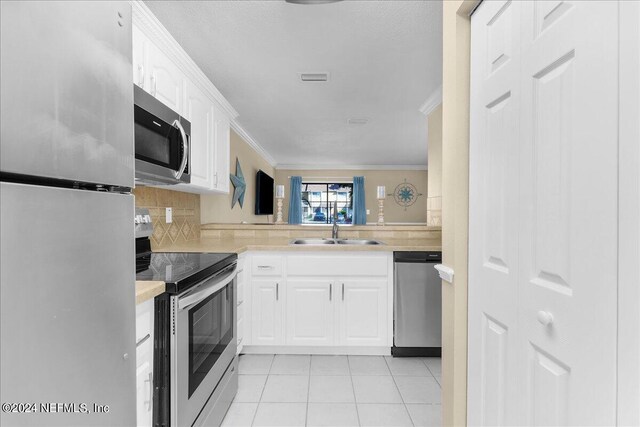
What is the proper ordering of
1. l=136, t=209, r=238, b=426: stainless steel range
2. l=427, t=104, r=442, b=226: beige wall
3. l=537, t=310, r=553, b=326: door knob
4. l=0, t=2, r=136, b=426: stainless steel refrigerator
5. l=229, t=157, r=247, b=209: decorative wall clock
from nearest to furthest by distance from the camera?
l=0, t=2, r=136, b=426: stainless steel refrigerator, l=537, t=310, r=553, b=326: door knob, l=136, t=209, r=238, b=426: stainless steel range, l=427, t=104, r=442, b=226: beige wall, l=229, t=157, r=247, b=209: decorative wall clock

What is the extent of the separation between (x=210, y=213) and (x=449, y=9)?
114 inches

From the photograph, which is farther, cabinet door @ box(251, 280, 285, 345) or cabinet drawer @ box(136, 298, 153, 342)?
cabinet door @ box(251, 280, 285, 345)

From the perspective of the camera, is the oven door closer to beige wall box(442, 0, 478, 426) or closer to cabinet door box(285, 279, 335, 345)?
cabinet door box(285, 279, 335, 345)

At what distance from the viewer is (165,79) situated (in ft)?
6.30

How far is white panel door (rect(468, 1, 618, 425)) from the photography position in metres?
0.67

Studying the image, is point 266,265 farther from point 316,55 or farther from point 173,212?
point 316,55

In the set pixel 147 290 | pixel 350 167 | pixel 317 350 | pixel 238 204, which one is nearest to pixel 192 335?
pixel 147 290

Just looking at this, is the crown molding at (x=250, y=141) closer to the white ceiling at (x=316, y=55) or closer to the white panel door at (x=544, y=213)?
the white ceiling at (x=316, y=55)

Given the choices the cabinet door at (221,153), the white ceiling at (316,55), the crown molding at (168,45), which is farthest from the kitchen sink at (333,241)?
the crown molding at (168,45)

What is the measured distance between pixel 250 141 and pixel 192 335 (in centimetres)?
399

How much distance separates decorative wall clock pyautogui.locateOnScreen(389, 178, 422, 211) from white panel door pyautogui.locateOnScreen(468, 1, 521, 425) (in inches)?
279

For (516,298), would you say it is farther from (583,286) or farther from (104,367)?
(104,367)

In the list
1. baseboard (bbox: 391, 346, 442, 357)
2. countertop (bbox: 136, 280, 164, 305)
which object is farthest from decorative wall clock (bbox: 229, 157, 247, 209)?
countertop (bbox: 136, 280, 164, 305)

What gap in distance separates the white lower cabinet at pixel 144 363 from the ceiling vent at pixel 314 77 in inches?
80.7
